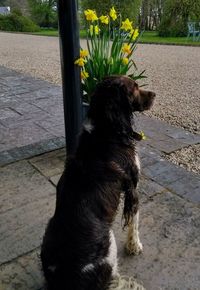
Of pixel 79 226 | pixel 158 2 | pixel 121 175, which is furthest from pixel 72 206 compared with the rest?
pixel 158 2

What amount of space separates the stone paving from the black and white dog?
50 centimetres

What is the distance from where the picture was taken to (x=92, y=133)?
2.21m

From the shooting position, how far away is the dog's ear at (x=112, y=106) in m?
2.18

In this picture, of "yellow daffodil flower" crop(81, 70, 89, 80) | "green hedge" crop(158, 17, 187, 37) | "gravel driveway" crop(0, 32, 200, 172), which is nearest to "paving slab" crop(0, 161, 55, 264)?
"yellow daffodil flower" crop(81, 70, 89, 80)

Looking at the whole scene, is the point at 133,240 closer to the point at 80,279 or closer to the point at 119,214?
the point at 119,214

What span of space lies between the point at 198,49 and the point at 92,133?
1277cm

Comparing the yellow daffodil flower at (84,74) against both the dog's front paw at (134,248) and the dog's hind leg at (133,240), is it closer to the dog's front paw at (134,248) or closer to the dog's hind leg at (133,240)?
the dog's hind leg at (133,240)

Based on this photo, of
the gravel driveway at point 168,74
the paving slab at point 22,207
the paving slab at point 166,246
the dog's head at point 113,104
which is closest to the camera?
the dog's head at point 113,104

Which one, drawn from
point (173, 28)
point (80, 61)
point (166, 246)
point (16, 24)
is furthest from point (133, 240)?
point (16, 24)

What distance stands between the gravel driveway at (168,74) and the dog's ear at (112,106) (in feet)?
6.66

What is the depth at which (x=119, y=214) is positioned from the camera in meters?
3.14

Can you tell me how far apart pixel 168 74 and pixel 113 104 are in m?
7.70

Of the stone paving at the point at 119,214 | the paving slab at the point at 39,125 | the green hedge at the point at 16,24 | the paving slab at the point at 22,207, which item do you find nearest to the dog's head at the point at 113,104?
the stone paving at the point at 119,214

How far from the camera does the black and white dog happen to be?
191 centimetres
